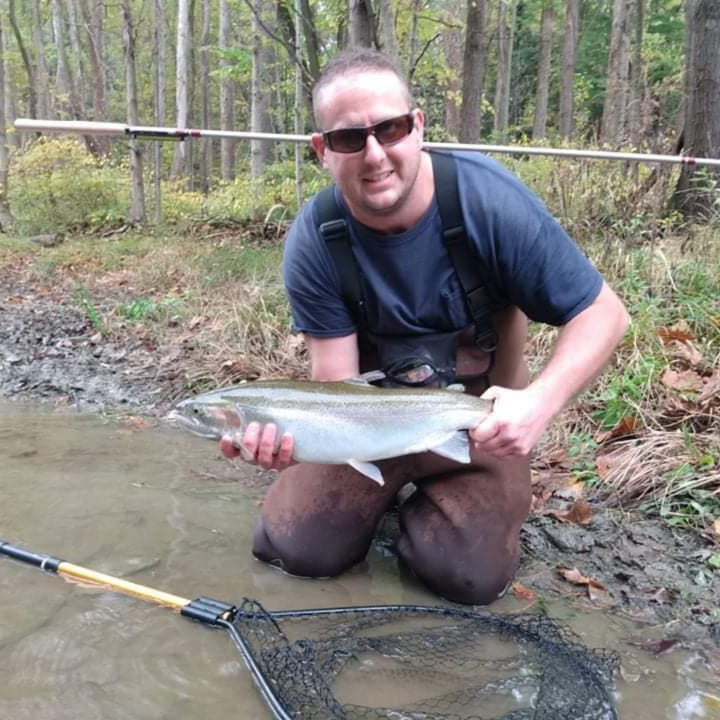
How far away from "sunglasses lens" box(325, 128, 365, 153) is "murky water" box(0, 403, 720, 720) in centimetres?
177

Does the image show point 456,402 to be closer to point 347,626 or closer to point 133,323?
point 347,626

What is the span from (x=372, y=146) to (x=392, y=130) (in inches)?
3.8

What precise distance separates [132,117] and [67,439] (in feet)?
32.0

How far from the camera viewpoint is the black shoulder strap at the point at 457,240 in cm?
282

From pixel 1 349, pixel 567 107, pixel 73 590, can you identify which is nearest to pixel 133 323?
pixel 1 349

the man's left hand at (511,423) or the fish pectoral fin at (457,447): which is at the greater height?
the man's left hand at (511,423)

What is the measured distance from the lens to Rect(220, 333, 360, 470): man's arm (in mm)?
2650

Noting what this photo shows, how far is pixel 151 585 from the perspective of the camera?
2998 mm

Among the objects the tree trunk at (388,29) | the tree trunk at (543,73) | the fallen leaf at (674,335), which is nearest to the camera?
the fallen leaf at (674,335)

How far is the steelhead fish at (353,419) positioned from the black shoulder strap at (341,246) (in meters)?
0.45

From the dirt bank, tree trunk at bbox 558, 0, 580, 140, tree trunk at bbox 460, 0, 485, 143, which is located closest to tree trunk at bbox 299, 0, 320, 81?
tree trunk at bbox 460, 0, 485, 143

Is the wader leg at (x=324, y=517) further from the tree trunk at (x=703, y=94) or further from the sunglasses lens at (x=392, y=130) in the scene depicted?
the tree trunk at (x=703, y=94)

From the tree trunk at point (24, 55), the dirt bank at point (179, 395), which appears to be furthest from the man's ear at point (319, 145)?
the tree trunk at point (24, 55)

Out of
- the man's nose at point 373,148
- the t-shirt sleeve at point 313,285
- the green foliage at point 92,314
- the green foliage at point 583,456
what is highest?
the man's nose at point 373,148
